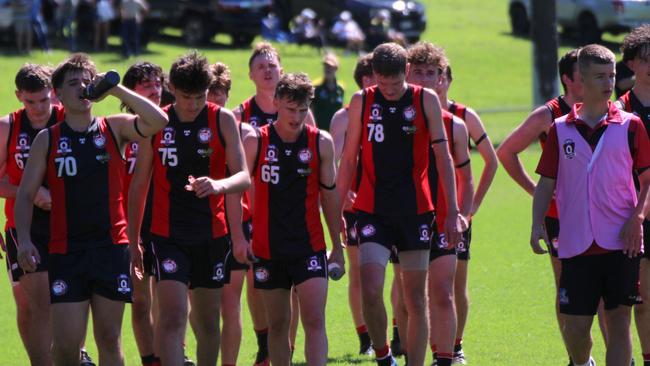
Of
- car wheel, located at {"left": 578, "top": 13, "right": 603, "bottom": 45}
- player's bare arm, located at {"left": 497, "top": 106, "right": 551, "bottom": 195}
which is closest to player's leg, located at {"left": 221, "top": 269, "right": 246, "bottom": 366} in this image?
player's bare arm, located at {"left": 497, "top": 106, "right": 551, "bottom": 195}

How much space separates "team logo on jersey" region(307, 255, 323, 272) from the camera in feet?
25.5

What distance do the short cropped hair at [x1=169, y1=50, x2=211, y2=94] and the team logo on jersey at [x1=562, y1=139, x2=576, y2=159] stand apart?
7.47ft

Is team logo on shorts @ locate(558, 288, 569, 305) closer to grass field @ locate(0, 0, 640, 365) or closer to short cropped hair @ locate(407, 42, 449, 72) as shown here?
grass field @ locate(0, 0, 640, 365)

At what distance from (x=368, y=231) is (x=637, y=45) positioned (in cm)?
218

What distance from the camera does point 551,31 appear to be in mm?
27031

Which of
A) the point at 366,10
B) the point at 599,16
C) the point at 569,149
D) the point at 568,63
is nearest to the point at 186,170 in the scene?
the point at 569,149

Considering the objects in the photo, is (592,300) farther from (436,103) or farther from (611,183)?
(436,103)

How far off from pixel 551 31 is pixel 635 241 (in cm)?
2050

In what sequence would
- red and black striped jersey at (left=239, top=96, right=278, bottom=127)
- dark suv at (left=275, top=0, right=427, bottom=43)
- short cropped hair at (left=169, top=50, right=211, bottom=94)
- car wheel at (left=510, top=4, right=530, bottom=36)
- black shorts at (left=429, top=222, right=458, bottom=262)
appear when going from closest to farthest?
1. short cropped hair at (left=169, top=50, right=211, bottom=94)
2. black shorts at (left=429, top=222, right=458, bottom=262)
3. red and black striped jersey at (left=239, top=96, right=278, bottom=127)
4. dark suv at (left=275, top=0, right=427, bottom=43)
5. car wheel at (left=510, top=4, right=530, bottom=36)

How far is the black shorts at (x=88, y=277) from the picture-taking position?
23.5ft

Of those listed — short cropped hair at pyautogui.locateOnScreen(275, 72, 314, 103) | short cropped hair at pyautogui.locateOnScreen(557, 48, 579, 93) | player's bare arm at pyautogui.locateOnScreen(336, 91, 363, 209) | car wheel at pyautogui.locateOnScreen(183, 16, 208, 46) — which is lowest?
player's bare arm at pyautogui.locateOnScreen(336, 91, 363, 209)

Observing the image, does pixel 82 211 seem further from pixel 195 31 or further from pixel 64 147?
pixel 195 31

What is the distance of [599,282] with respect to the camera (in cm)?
729

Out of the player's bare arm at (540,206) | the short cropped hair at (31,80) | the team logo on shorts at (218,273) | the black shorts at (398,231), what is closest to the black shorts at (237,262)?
the team logo on shorts at (218,273)
